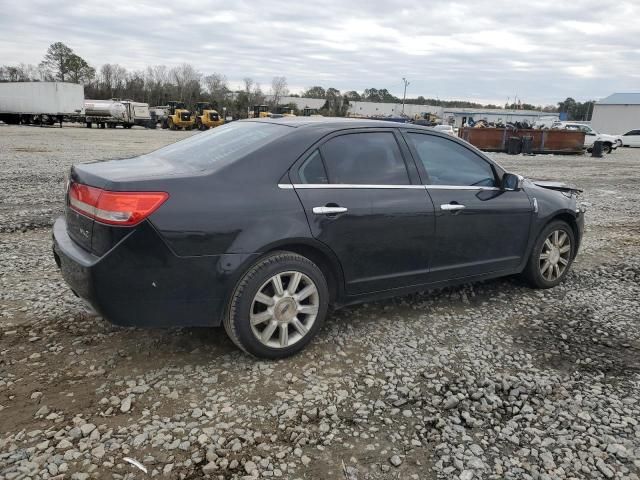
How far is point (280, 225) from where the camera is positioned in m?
3.30

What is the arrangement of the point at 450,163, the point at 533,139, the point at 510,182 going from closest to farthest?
the point at 450,163 < the point at 510,182 < the point at 533,139

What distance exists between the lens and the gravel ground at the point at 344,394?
8.46 ft

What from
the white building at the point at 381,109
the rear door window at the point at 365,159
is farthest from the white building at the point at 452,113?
the rear door window at the point at 365,159

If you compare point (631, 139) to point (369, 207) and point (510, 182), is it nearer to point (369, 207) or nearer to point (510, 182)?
point (510, 182)

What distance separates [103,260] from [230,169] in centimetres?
96

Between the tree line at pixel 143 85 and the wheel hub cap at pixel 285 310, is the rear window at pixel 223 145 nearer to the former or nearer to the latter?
the wheel hub cap at pixel 285 310

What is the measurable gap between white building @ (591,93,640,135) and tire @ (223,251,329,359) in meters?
68.8

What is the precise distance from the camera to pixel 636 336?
4.20 metres

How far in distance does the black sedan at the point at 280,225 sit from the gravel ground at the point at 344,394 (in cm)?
39

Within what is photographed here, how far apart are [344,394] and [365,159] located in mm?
1738

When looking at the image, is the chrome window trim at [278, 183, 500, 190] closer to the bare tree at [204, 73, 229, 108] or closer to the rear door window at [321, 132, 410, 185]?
the rear door window at [321, 132, 410, 185]

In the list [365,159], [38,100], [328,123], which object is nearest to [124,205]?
[328,123]

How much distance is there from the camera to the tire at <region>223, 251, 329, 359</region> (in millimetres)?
3271

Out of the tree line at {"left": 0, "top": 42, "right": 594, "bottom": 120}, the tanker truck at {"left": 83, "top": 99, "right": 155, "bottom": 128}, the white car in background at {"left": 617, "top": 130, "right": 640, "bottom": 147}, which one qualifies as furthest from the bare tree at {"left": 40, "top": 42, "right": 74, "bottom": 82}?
the white car in background at {"left": 617, "top": 130, "right": 640, "bottom": 147}
